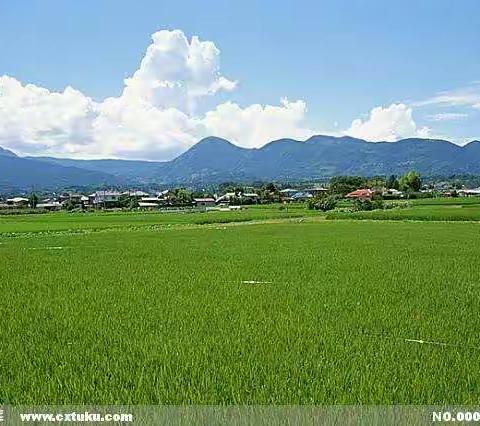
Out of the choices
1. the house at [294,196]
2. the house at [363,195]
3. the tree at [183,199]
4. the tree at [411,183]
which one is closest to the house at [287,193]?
the house at [294,196]

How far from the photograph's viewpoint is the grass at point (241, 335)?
14.2 feet

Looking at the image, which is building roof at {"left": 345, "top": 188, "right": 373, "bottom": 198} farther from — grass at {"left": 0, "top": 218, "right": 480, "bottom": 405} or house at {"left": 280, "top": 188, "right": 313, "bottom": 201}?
grass at {"left": 0, "top": 218, "right": 480, "bottom": 405}

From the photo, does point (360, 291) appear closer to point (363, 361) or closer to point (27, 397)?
point (363, 361)

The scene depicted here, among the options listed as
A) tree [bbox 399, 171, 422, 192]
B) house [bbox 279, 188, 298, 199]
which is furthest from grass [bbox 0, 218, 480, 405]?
house [bbox 279, 188, 298, 199]

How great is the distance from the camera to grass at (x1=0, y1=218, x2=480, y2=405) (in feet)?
14.2

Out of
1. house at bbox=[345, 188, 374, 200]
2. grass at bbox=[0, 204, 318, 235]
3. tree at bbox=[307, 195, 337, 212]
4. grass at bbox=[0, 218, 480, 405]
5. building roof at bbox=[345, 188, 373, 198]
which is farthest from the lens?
building roof at bbox=[345, 188, 373, 198]

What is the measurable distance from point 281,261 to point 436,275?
4.22m

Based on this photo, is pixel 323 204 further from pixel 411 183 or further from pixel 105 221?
pixel 411 183

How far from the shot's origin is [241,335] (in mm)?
6164

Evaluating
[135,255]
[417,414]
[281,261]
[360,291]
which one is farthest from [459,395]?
[135,255]

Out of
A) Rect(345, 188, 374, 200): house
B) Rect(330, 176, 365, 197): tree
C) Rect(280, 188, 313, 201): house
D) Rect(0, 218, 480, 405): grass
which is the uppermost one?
Rect(0, 218, 480, 405): grass

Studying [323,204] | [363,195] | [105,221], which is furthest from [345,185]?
[105,221]

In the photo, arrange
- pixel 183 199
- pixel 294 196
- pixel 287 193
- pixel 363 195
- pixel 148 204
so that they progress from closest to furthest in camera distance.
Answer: pixel 363 195 < pixel 148 204 < pixel 183 199 < pixel 294 196 < pixel 287 193

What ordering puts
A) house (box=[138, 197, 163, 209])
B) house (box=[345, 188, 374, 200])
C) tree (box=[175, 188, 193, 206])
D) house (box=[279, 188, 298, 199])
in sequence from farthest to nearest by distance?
house (box=[279, 188, 298, 199]), tree (box=[175, 188, 193, 206]), house (box=[138, 197, 163, 209]), house (box=[345, 188, 374, 200])
